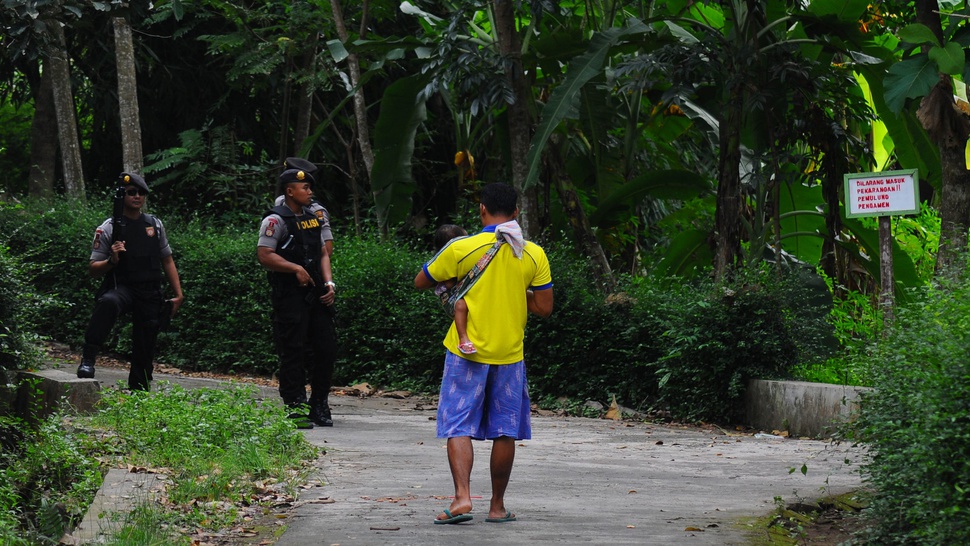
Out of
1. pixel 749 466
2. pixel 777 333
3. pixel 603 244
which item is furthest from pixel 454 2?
pixel 749 466

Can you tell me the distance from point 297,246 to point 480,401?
4081 millimetres

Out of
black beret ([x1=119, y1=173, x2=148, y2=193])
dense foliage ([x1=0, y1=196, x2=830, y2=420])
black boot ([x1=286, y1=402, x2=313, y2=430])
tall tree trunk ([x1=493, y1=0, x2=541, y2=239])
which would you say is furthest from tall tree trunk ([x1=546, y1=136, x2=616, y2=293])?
black beret ([x1=119, y1=173, x2=148, y2=193])

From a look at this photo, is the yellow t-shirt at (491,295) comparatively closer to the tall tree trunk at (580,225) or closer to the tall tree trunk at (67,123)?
the tall tree trunk at (580,225)

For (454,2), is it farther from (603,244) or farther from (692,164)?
(692,164)

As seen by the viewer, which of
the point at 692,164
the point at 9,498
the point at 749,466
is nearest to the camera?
the point at 9,498

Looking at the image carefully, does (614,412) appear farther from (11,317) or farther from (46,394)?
(11,317)

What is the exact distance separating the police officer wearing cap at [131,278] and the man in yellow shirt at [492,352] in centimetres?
493

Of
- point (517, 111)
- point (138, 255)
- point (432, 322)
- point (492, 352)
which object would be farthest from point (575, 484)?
point (517, 111)

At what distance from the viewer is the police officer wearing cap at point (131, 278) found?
10.6m

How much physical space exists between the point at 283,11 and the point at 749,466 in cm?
1362

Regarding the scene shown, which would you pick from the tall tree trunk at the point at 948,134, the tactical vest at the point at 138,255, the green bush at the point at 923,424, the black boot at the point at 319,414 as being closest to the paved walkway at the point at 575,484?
the black boot at the point at 319,414

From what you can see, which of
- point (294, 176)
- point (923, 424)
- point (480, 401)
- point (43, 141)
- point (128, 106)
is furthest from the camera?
point (43, 141)

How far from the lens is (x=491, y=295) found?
647 cm

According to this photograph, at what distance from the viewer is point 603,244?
54.4 feet
